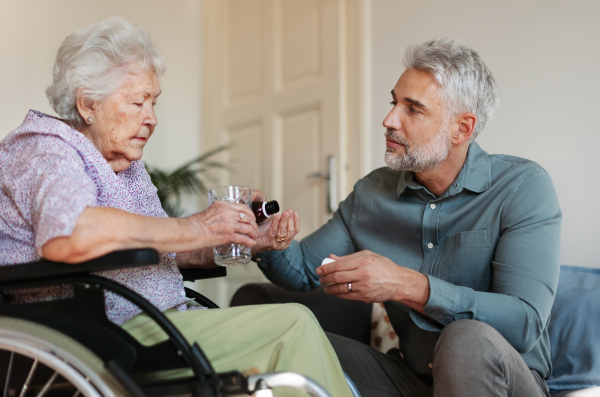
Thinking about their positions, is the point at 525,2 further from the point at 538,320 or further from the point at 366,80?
the point at 538,320

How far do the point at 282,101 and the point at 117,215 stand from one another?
7.86 feet

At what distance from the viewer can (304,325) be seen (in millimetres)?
1098

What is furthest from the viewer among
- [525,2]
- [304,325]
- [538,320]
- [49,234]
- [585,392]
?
[525,2]

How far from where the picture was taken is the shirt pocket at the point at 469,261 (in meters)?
1.51

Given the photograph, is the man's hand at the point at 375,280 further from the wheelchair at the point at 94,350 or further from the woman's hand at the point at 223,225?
the wheelchair at the point at 94,350

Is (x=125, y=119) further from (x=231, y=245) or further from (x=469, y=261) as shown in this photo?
(x=469, y=261)

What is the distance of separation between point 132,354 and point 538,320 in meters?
0.94

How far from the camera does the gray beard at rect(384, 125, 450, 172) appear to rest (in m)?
1.63

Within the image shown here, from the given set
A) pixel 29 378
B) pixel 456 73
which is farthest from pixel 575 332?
pixel 29 378

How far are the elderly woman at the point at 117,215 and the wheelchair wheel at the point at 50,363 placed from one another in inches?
5.6

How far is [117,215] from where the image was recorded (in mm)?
1012

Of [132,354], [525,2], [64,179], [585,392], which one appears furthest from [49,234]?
[525,2]

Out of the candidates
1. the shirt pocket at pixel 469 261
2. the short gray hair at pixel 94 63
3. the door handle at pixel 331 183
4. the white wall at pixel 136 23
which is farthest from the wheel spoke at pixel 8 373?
the door handle at pixel 331 183

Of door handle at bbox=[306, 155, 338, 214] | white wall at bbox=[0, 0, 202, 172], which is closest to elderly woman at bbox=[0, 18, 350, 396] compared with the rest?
white wall at bbox=[0, 0, 202, 172]
